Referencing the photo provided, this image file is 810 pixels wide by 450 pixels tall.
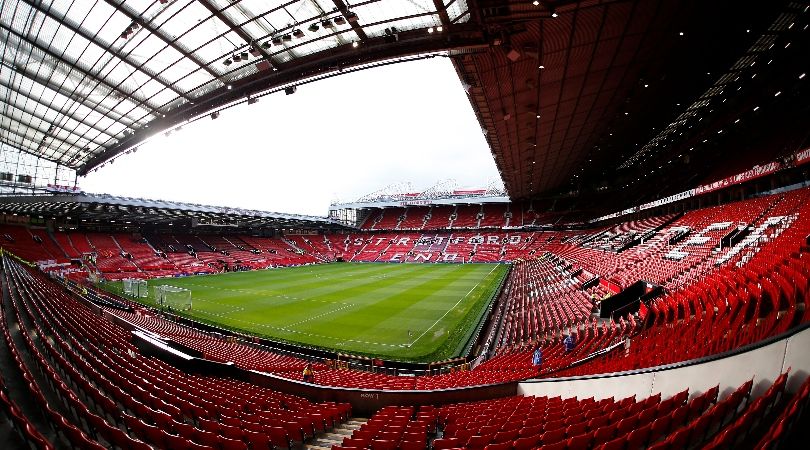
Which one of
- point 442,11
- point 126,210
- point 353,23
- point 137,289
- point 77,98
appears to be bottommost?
point 137,289

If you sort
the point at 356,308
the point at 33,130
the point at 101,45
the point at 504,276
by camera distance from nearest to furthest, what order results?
the point at 101,45 → the point at 356,308 → the point at 33,130 → the point at 504,276

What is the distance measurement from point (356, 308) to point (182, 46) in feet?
53.6

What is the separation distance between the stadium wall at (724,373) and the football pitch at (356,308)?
9682 mm

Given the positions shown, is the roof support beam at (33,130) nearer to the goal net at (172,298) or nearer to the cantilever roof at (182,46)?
the cantilever roof at (182,46)

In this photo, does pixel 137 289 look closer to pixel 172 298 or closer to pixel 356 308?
pixel 172 298

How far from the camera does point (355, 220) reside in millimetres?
74500

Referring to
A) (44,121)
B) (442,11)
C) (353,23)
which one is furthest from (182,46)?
(44,121)

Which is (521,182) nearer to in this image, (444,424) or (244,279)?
(244,279)

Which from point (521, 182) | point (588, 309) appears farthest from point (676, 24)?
point (521, 182)

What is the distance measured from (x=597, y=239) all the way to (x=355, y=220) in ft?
158

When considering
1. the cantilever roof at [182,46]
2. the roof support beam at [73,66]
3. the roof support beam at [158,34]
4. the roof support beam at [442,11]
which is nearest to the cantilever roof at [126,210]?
the cantilever roof at [182,46]

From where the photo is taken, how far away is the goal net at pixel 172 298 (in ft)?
77.4

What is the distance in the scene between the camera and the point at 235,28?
13.2 meters

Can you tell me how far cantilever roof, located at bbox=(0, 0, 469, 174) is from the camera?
38.6ft
